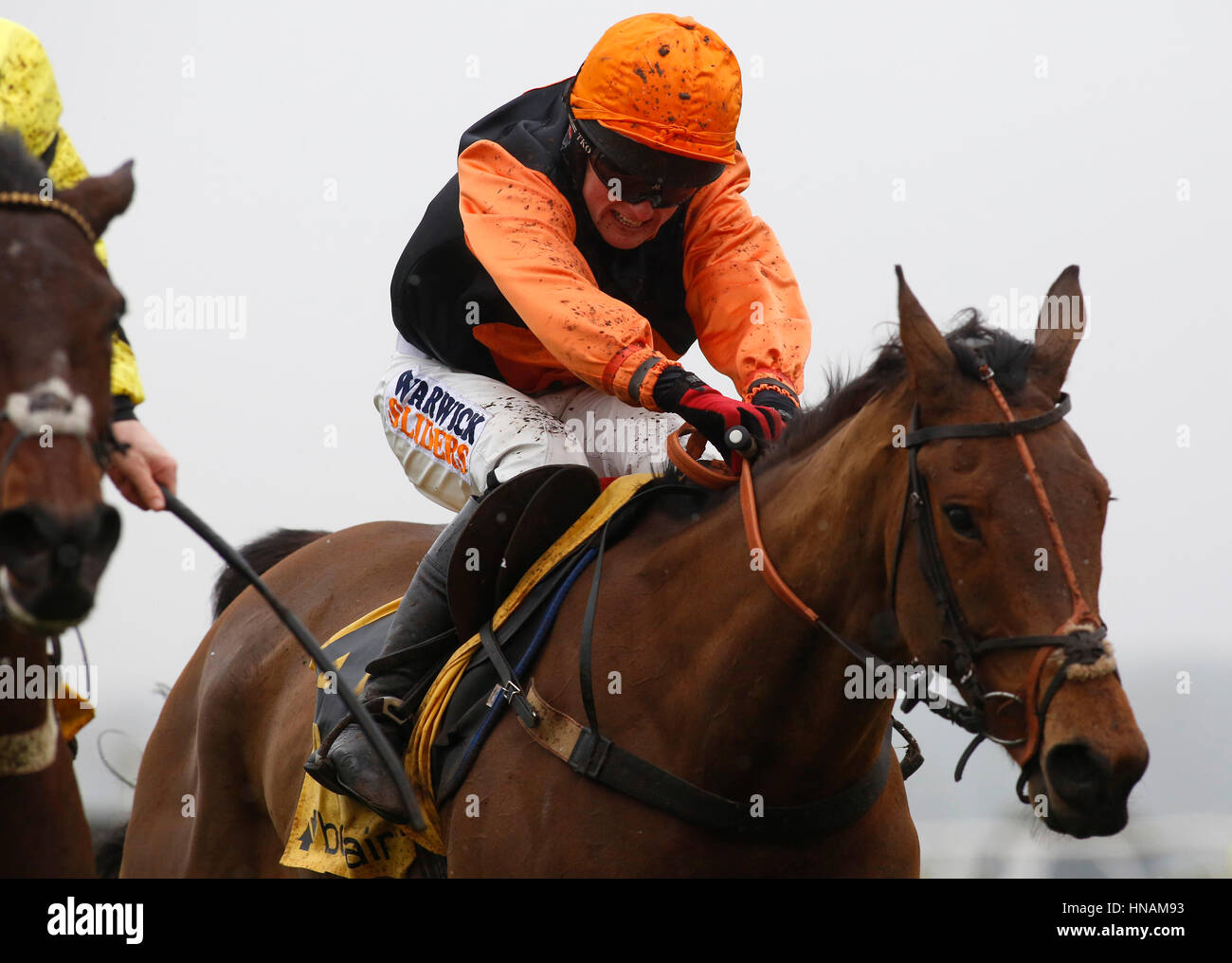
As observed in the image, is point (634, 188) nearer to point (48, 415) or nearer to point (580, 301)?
point (580, 301)

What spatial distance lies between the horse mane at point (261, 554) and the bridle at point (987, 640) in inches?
131

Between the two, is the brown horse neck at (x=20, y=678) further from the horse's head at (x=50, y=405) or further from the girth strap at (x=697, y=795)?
the girth strap at (x=697, y=795)

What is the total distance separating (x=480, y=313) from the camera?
4570 millimetres

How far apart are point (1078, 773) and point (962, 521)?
21.5 inches

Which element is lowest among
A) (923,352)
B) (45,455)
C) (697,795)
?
(697,795)

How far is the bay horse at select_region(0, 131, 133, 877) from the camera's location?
7.08 ft

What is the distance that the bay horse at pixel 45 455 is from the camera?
2.16m

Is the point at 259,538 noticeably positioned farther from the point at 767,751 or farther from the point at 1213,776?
the point at 1213,776

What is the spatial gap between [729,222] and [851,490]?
172 cm

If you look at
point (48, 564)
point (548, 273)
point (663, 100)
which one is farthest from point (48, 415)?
point (663, 100)

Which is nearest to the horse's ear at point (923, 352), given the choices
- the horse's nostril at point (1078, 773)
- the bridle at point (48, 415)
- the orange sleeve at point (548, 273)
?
the horse's nostril at point (1078, 773)

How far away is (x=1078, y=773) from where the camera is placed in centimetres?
268

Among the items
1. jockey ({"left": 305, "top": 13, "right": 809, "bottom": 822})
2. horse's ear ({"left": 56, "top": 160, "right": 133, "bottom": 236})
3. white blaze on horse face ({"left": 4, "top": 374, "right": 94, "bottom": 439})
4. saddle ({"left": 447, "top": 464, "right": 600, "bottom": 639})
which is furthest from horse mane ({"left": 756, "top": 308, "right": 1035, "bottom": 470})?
white blaze on horse face ({"left": 4, "top": 374, "right": 94, "bottom": 439})

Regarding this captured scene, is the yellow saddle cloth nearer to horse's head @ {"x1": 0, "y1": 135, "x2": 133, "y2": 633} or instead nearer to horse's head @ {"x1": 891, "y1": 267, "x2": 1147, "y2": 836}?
horse's head @ {"x1": 891, "y1": 267, "x2": 1147, "y2": 836}
